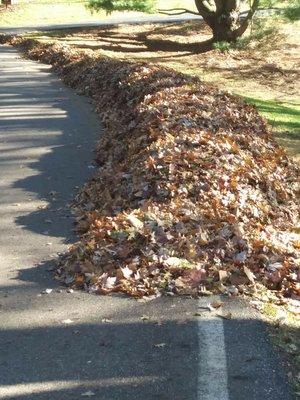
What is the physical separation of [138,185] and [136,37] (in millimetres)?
Result: 27083

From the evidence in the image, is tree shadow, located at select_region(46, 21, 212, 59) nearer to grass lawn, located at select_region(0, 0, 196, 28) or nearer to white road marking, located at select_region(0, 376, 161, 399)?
grass lawn, located at select_region(0, 0, 196, 28)

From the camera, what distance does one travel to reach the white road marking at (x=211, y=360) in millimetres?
3977

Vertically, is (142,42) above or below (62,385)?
below

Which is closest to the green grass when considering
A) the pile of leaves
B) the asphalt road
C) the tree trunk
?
the pile of leaves

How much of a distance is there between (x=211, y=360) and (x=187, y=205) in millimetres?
2495

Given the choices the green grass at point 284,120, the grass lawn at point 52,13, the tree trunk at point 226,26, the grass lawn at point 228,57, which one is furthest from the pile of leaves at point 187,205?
the grass lawn at point 52,13

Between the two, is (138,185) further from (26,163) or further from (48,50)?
(48,50)

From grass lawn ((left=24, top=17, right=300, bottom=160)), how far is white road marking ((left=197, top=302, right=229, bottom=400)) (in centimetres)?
810

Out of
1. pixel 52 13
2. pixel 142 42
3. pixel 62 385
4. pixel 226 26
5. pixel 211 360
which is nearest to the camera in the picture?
pixel 62 385

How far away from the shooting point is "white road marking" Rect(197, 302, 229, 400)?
3977 millimetres

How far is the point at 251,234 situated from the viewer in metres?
6.06

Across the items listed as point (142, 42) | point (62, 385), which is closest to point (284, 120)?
point (62, 385)

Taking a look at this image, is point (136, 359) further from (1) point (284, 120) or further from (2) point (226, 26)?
(2) point (226, 26)

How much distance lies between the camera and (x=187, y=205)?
6617mm
